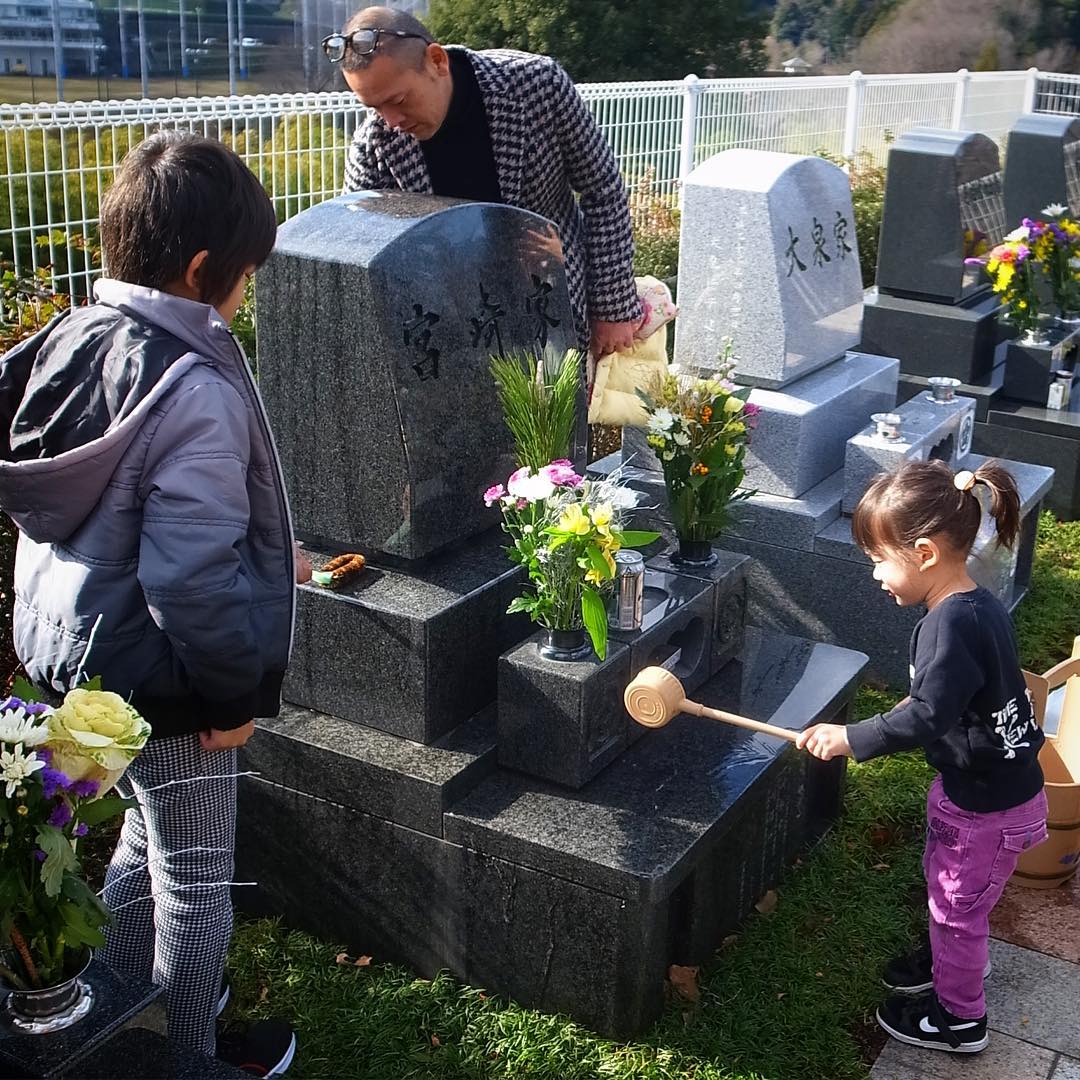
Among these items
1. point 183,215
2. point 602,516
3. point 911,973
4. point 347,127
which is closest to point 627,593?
point 602,516

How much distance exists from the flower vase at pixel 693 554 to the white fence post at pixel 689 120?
8189mm

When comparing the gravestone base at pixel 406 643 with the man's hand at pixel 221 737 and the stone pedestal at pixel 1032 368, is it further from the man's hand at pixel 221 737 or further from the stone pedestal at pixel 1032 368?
the stone pedestal at pixel 1032 368

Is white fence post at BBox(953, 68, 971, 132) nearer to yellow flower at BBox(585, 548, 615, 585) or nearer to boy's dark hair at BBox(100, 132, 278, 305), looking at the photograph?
yellow flower at BBox(585, 548, 615, 585)

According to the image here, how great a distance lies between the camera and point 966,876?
280cm

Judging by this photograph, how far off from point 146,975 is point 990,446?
4.58 m

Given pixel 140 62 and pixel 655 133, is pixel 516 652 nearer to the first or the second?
pixel 655 133

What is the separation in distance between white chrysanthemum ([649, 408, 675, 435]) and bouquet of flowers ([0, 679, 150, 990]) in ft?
6.64

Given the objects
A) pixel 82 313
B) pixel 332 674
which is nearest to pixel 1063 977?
pixel 332 674

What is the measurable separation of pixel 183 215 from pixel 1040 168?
8.06 m

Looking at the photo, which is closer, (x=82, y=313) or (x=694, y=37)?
(x=82, y=313)

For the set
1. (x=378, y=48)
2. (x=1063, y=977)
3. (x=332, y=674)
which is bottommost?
(x=1063, y=977)

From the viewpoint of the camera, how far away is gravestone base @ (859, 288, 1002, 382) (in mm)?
6418

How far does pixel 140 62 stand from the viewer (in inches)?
930

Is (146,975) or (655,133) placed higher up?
(655,133)
